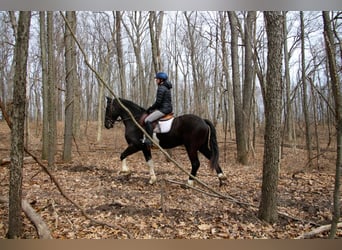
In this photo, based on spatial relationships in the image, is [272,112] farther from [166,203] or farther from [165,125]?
[165,125]

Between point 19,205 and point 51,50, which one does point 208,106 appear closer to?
point 51,50

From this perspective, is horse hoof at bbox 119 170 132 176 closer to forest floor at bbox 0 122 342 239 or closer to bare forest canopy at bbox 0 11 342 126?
forest floor at bbox 0 122 342 239

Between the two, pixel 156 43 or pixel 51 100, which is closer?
Result: pixel 51 100

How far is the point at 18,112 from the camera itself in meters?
2.34

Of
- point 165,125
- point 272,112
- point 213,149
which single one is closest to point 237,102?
point 213,149

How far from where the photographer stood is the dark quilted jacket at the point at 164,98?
13.6 feet

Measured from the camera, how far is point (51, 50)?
4.80 m

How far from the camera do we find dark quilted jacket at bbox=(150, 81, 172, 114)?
4137 mm

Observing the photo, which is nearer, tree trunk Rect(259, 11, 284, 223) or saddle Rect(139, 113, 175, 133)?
tree trunk Rect(259, 11, 284, 223)

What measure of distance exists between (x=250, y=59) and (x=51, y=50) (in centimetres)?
416

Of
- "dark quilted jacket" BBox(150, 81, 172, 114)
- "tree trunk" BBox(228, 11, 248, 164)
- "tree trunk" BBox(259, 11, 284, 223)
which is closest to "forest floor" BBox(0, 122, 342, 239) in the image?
"tree trunk" BBox(259, 11, 284, 223)

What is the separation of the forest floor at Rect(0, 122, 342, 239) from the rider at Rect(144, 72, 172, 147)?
101cm

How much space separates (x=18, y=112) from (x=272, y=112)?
2.44m

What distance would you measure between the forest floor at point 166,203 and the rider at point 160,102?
1012 mm
